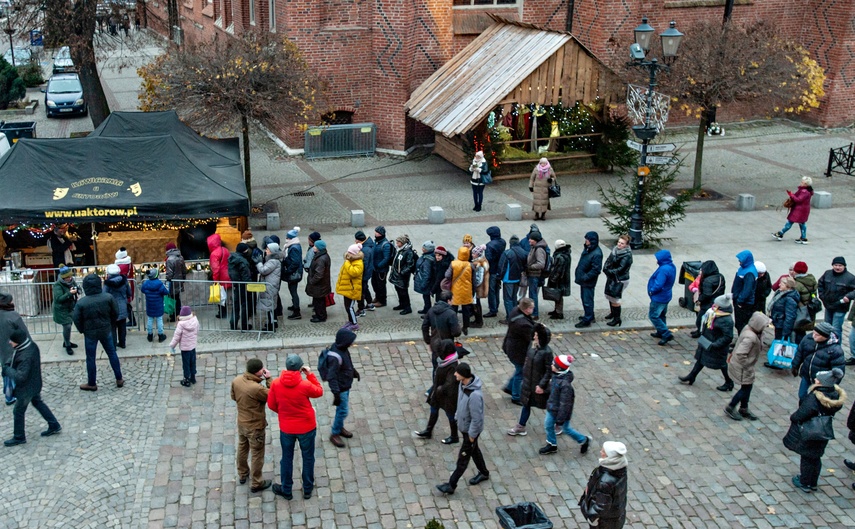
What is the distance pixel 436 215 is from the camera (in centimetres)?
1877

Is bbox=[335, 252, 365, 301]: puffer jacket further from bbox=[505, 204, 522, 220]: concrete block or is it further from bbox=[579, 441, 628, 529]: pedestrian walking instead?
bbox=[505, 204, 522, 220]: concrete block

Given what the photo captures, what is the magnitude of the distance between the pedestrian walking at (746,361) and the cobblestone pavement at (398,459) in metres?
0.19

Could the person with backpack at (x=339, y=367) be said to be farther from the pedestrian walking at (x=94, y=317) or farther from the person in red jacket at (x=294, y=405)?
the pedestrian walking at (x=94, y=317)

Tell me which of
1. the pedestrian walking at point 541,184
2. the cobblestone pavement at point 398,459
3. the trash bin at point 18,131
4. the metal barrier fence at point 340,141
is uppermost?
the trash bin at point 18,131

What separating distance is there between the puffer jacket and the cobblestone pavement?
1.25 metres

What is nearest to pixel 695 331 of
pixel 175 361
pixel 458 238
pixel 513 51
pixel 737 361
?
pixel 737 361

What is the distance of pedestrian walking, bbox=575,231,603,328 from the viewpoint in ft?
43.2

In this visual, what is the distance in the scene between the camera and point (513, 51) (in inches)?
869

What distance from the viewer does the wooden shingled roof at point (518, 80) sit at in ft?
68.0

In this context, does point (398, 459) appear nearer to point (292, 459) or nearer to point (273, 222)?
point (292, 459)

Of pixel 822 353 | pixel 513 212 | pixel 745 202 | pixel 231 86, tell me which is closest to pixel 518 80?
pixel 513 212

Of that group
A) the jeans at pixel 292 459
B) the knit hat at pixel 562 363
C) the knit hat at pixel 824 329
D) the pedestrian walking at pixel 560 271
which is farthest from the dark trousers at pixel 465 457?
the pedestrian walking at pixel 560 271

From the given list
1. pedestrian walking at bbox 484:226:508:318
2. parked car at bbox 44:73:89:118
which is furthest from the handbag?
parked car at bbox 44:73:89:118

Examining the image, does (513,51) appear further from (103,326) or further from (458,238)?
(103,326)
